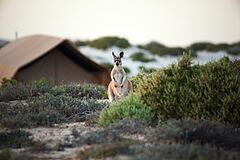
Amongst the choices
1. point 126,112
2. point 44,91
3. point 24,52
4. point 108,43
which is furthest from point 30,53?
point 108,43

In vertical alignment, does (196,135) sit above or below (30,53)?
below

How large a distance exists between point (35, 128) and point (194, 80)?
3.10 m

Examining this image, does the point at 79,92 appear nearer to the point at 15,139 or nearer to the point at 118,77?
the point at 118,77

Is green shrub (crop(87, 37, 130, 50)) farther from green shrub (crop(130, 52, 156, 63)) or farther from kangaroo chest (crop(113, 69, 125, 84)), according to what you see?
kangaroo chest (crop(113, 69, 125, 84))

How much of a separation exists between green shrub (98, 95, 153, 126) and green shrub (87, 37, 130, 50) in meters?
22.3

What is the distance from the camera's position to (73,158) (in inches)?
321

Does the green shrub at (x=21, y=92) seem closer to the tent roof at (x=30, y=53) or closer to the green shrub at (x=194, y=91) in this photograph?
the green shrub at (x=194, y=91)

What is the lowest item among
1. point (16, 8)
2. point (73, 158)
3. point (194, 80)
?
point (73, 158)

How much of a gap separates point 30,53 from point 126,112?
12380mm

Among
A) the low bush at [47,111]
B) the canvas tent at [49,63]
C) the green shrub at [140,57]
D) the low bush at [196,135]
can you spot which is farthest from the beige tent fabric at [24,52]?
the green shrub at [140,57]

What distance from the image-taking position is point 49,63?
74.9ft

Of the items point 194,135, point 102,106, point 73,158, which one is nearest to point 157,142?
point 194,135

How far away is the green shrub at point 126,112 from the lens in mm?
10867

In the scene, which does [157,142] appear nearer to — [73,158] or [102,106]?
[73,158]
